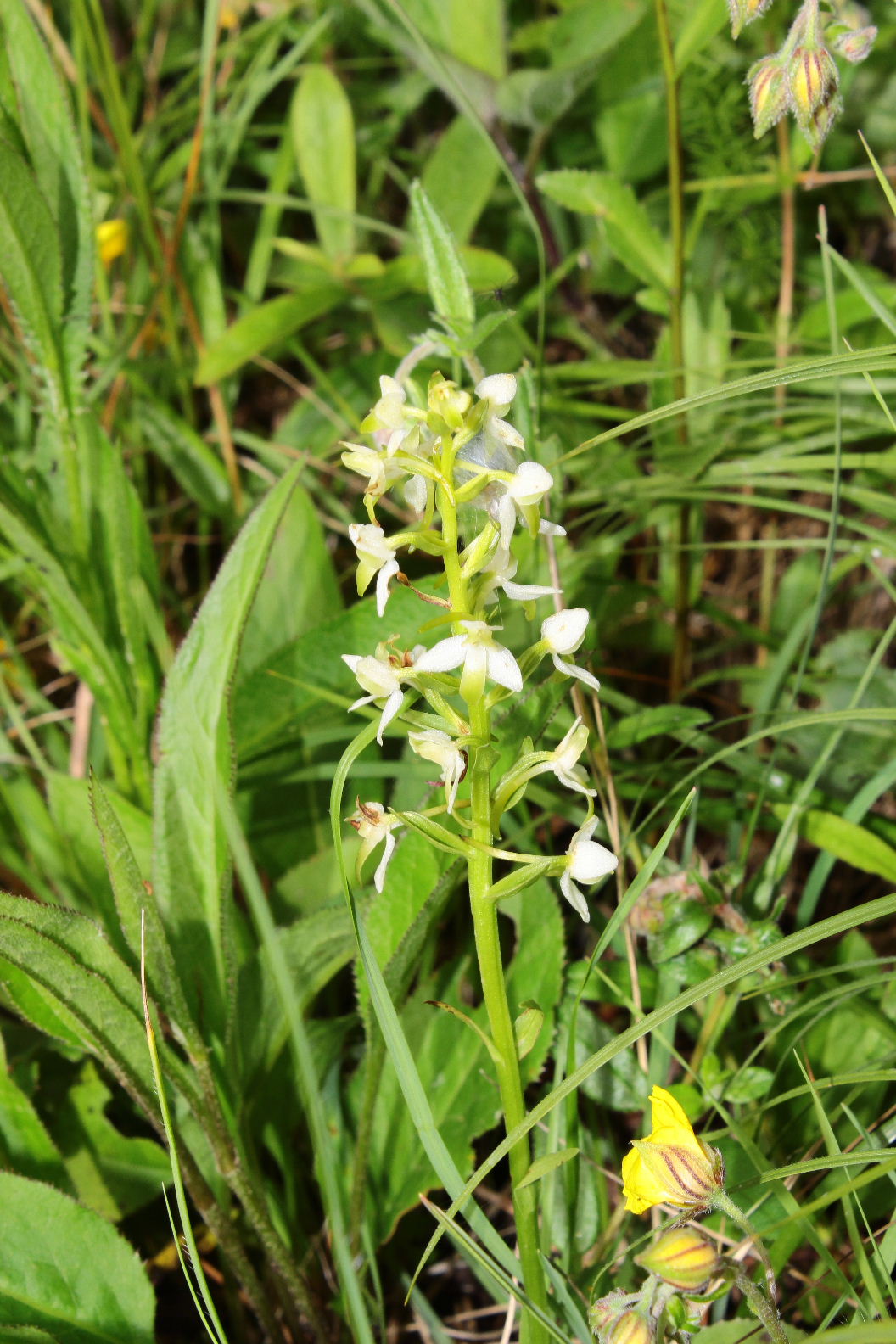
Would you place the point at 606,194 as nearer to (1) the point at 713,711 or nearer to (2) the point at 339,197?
(2) the point at 339,197

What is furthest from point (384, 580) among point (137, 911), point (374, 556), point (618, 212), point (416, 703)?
point (618, 212)

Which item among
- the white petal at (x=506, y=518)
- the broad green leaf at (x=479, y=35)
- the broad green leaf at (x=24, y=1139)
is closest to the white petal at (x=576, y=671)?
the white petal at (x=506, y=518)

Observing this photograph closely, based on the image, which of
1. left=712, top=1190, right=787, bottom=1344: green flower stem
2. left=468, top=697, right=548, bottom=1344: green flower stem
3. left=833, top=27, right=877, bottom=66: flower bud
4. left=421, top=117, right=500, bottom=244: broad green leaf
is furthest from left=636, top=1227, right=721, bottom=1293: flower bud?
left=421, top=117, right=500, bottom=244: broad green leaf

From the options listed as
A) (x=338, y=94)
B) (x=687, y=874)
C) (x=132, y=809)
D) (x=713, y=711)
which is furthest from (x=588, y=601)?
(x=338, y=94)

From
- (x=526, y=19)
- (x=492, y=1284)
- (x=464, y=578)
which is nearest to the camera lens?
(x=464, y=578)

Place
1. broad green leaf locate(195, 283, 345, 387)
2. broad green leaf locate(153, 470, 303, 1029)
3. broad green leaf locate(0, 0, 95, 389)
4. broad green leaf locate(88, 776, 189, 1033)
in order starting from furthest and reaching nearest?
broad green leaf locate(195, 283, 345, 387)
broad green leaf locate(0, 0, 95, 389)
broad green leaf locate(153, 470, 303, 1029)
broad green leaf locate(88, 776, 189, 1033)

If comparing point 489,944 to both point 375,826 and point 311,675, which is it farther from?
point 311,675

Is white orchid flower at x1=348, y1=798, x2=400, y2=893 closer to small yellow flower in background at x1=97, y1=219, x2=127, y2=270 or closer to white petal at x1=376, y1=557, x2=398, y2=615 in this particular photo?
white petal at x1=376, y1=557, x2=398, y2=615
